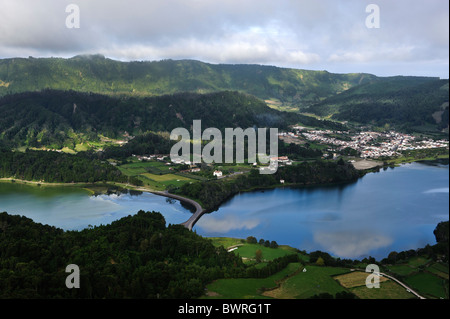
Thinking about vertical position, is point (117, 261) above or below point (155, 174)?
below

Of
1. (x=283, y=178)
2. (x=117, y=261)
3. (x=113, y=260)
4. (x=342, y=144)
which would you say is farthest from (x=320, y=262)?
(x=342, y=144)

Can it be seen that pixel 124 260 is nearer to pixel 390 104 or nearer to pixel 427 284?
pixel 427 284

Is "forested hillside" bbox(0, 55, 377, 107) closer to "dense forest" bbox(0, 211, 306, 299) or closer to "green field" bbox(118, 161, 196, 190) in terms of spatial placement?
"green field" bbox(118, 161, 196, 190)

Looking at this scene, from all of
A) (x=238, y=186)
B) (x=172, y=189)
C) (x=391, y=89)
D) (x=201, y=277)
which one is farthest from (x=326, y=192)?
(x=391, y=89)

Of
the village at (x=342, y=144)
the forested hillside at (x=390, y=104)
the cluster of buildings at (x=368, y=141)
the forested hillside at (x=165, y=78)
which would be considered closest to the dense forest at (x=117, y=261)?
the village at (x=342, y=144)

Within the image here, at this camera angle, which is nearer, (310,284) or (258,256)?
(310,284)

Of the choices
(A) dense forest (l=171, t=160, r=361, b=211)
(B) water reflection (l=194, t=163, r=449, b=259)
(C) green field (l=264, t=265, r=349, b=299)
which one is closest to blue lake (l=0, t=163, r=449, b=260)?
(B) water reflection (l=194, t=163, r=449, b=259)

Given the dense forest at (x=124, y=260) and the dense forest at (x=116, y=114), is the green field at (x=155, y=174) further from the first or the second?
the dense forest at (x=116, y=114)
